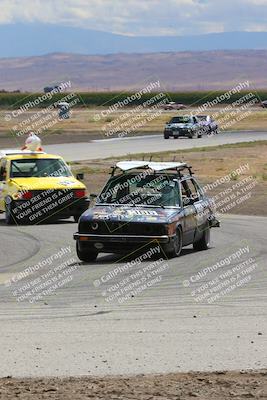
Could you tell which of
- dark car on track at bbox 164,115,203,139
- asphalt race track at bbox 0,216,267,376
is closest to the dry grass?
dark car on track at bbox 164,115,203,139

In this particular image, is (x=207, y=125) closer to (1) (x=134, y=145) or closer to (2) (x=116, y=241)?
(1) (x=134, y=145)

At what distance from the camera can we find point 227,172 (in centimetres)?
3859

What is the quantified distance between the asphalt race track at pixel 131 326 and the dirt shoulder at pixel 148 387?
1.19ft

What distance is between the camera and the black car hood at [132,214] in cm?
1698

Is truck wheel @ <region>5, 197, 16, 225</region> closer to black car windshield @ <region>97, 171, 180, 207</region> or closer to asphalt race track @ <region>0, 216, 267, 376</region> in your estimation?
black car windshield @ <region>97, 171, 180, 207</region>

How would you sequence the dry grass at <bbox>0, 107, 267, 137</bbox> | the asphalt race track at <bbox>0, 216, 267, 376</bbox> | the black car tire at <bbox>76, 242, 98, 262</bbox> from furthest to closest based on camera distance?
the dry grass at <bbox>0, 107, 267, 137</bbox> → the black car tire at <bbox>76, 242, 98, 262</bbox> → the asphalt race track at <bbox>0, 216, 267, 376</bbox>

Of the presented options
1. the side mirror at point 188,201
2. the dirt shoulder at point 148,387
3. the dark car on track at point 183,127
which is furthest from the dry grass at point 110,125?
the dirt shoulder at point 148,387

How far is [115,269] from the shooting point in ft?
52.4

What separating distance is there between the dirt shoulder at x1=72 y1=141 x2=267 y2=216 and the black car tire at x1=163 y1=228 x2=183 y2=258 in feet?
31.2

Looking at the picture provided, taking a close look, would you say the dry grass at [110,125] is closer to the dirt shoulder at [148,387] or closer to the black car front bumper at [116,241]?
the black car front bumper at [116,241]

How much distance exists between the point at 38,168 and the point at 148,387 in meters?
17.4

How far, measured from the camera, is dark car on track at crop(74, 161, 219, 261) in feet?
55.4

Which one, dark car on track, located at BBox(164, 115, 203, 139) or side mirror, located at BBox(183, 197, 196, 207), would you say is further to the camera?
dark car on track, located at BBox(164, 115, 203, 139)

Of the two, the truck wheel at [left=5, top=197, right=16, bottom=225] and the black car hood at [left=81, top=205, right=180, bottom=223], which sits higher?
the black car hood at [left=81, top=205, right=180, bottom=223]
